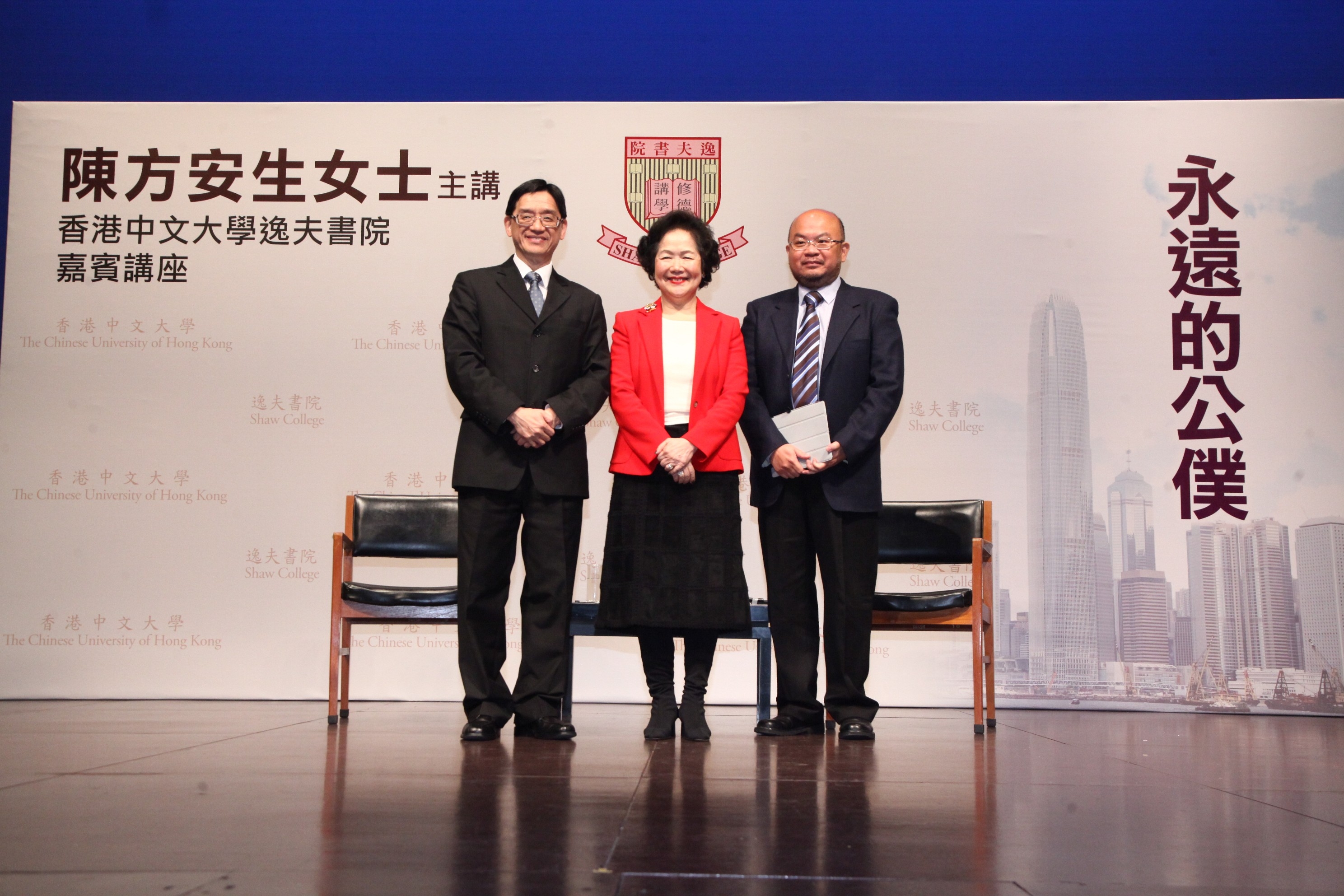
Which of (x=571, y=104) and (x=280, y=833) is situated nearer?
(x=280, y=833)

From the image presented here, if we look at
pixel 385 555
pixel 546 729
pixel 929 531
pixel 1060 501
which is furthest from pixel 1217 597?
pixel 385 555

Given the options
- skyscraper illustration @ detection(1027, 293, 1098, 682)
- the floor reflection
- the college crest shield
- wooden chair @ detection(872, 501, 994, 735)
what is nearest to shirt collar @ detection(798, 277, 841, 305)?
wooden chair @ detection(872, 501, 994, 735)

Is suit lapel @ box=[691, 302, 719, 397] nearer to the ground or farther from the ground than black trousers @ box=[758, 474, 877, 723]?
farther from the ground

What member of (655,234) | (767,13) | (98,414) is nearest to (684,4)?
(767,13)

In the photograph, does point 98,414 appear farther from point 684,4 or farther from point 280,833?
point 280,833

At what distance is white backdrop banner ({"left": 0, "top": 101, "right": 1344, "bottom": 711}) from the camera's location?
4203 mm

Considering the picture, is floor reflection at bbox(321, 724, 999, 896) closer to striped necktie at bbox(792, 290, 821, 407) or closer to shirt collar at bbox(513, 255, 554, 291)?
striped necktie at bbox(792, 290, 821, 407)

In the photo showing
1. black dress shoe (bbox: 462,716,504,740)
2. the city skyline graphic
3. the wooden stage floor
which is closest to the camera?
the wooden stage floor

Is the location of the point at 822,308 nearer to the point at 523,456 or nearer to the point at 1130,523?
the point at 523,456

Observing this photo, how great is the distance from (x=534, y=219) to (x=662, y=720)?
129 cm

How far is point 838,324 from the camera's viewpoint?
2977 millimetres

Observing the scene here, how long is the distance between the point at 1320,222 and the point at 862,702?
2927 millimetres

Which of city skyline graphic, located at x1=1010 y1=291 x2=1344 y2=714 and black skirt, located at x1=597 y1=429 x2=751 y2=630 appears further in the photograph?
city skyline graphic, located at x1=1010 y1=291 x2=1344 y2=714

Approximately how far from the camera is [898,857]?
132cm
